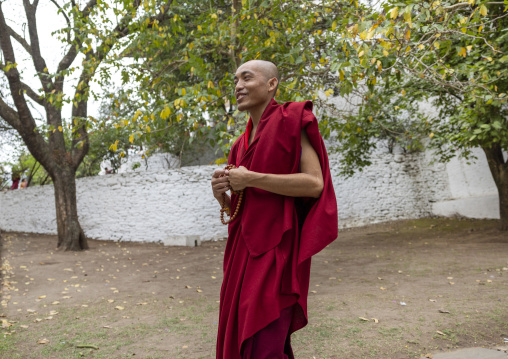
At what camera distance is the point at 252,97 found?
1.97 meters

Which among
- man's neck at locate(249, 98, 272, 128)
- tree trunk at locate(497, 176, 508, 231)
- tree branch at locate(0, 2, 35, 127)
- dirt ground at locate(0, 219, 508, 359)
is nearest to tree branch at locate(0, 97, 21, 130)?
tree branch at locate(0, 2, 35, 127)

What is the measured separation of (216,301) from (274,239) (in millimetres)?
3935

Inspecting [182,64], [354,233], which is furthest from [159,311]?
[354,233]

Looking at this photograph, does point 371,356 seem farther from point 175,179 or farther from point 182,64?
point 175,179

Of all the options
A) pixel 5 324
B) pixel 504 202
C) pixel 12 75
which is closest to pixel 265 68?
pixel 5 324

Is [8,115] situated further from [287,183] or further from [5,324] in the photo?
[287,183]

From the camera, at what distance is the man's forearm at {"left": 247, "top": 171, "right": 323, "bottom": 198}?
68.4 inches

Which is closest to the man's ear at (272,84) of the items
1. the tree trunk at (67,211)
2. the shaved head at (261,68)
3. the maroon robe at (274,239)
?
the shaved head at (261,68)

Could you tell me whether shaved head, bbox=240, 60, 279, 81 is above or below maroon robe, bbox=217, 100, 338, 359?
above

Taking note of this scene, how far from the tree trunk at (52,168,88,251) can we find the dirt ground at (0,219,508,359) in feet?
2.04

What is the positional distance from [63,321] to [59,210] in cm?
635

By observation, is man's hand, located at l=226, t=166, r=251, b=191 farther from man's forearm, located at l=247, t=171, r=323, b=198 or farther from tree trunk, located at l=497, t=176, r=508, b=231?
tree trunk, located at l=497, t=176, r=508, b=231

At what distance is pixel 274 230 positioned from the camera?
1767mm

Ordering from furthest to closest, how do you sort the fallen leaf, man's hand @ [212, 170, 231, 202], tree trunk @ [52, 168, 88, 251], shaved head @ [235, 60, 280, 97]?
tree trunk @ [52, 168, 88, 251], the fallen leaf, shaved head @ [235, 60, 280, 97], man's hand @ [212, 170, 231, 202]
